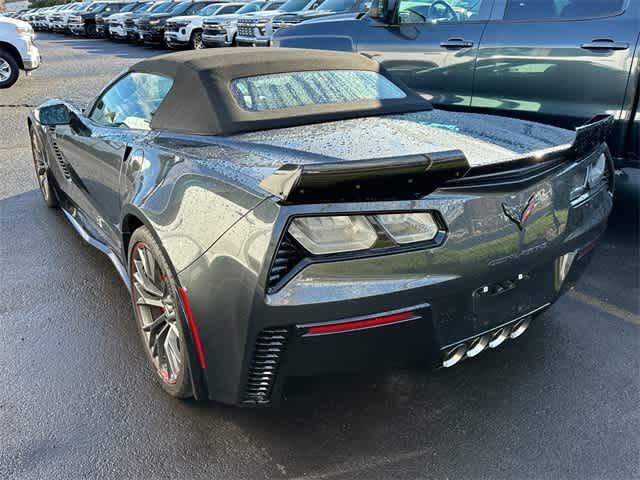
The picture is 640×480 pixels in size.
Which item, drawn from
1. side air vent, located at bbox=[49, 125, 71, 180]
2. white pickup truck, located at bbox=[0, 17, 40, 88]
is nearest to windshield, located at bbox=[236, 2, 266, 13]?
white pickup truck, located at bbox=[0, 17, 40, 88]

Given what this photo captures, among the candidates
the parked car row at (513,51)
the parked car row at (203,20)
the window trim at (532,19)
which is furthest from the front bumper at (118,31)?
the window trim at (532,19)

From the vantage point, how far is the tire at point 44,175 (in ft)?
15.5

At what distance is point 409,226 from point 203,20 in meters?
18.3

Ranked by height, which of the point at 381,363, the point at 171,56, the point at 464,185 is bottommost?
the point at 381,363

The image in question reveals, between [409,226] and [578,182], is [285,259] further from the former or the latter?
[578,182]

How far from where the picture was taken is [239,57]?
3.20 m

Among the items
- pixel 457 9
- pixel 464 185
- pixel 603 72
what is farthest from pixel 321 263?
pixel 457 9

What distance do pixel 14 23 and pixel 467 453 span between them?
1242 centimetres

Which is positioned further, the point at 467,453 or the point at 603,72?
the point at 603,72

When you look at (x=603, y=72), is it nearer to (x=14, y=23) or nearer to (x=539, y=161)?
(x=539, y=161)

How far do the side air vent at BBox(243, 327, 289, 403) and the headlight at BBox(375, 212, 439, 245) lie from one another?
47 centimetres

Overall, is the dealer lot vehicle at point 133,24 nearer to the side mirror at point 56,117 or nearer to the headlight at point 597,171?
the side mirror at point 56,117

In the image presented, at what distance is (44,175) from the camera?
16.1 feet

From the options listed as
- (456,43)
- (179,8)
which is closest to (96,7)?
(179,8)
